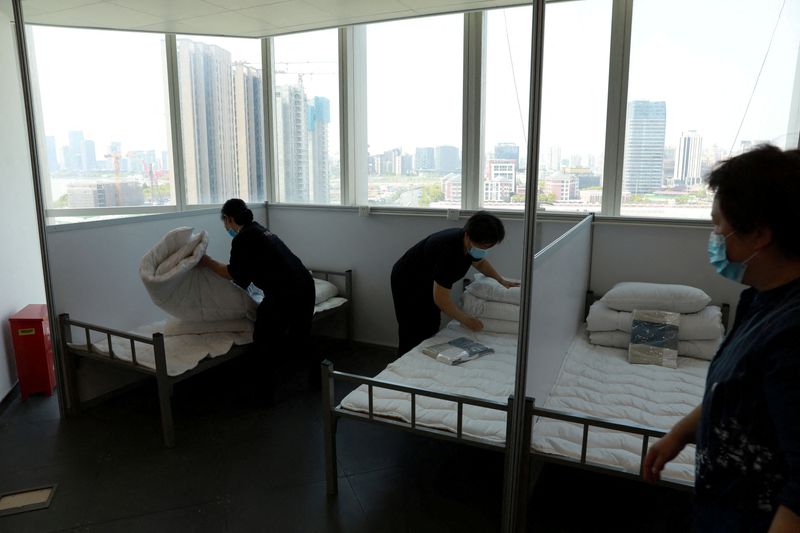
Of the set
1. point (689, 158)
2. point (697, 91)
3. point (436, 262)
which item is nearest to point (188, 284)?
point (436, 262)

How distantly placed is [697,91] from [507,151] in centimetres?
119

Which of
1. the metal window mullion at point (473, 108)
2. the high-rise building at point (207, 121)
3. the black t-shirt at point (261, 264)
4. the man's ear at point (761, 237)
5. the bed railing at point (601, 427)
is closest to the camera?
the man's ear at point (761, 237)

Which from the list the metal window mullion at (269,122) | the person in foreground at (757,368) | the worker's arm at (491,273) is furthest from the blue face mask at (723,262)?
the metal window mullion at (269,122)

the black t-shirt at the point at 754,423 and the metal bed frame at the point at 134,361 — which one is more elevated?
the black t-shirt at the point at 754,423

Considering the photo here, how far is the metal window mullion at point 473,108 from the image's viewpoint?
3.67m

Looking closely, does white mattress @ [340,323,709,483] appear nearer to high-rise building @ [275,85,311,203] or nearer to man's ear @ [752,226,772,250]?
man's ear @ [752,226,772,250]

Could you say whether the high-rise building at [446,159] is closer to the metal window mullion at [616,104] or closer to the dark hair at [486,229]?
the metal window mullion at [616,104]

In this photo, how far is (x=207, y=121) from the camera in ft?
14.0

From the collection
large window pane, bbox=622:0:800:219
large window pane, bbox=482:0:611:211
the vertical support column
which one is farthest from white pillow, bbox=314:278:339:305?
the vertical support column

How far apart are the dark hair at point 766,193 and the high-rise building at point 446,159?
2.99 meters

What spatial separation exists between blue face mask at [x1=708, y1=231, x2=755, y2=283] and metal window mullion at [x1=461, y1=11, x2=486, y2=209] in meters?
2.84

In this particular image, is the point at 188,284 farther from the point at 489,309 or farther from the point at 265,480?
the point at 489,309

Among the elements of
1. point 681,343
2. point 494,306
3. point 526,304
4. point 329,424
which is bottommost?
point 329,424

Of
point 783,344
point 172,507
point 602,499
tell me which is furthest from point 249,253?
point 783,344
